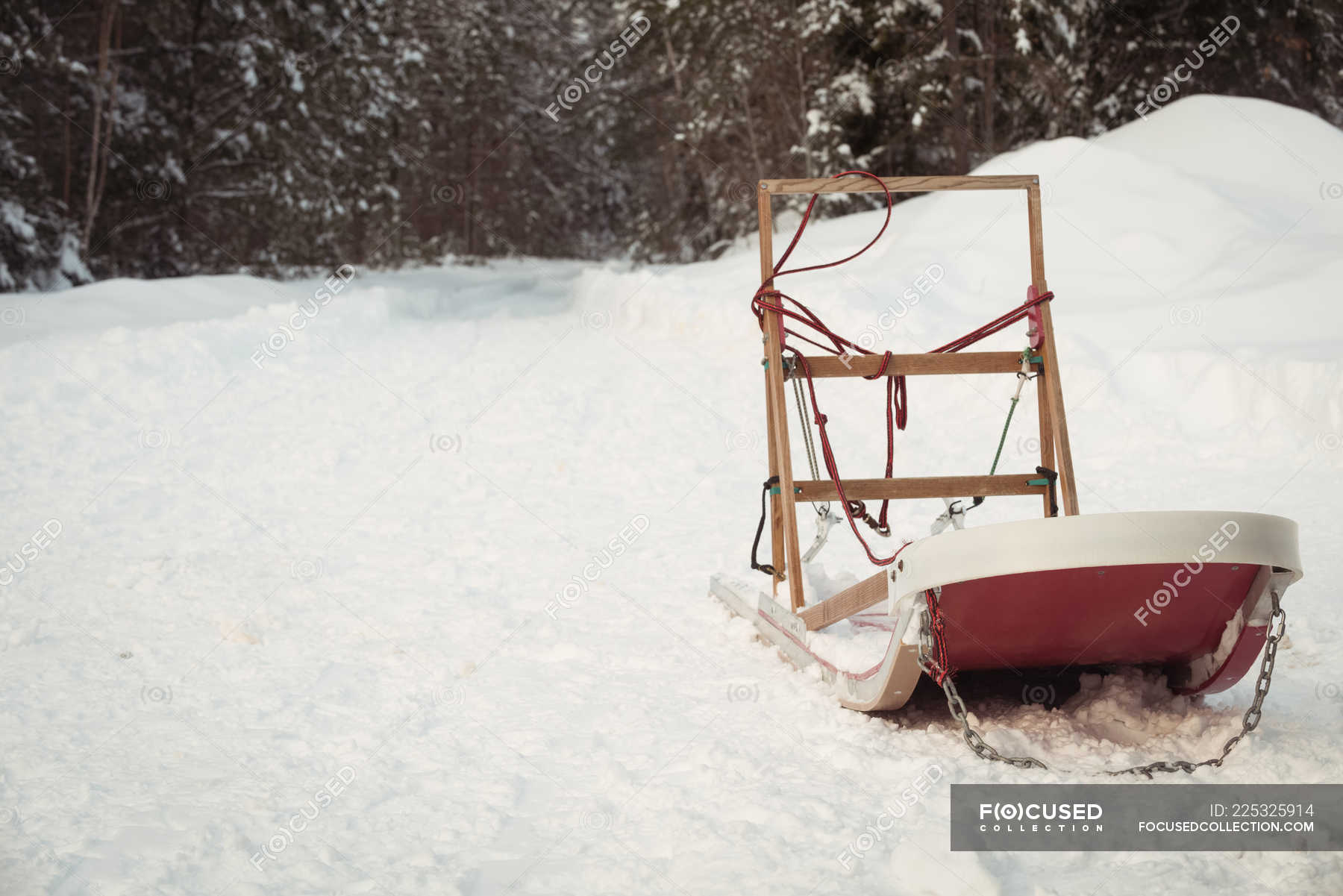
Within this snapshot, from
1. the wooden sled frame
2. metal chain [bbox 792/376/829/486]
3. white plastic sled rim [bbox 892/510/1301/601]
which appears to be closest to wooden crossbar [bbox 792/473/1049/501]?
the wooden sled frame

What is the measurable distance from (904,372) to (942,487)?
1.58 ft

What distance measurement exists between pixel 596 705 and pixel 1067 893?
1.88 metres

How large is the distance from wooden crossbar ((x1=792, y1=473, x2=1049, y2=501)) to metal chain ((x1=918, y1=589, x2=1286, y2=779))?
3.52 feet

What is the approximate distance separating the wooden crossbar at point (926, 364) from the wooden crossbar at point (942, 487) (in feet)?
1.38

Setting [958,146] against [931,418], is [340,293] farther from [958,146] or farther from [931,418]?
[958,146]

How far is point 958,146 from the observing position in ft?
51.2

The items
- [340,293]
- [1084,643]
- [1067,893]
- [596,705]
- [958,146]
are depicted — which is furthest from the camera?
[958,146]

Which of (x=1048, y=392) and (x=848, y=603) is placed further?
(x=1048, y=392)

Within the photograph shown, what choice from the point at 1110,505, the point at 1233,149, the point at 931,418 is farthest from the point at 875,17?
the point at 1110,505

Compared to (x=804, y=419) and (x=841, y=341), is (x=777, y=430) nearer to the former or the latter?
(x=804, y=419)

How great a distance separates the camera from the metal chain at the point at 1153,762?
111 inches

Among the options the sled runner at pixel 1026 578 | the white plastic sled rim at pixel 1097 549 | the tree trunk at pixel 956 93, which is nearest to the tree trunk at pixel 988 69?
the tree trunk at pixel 956 93

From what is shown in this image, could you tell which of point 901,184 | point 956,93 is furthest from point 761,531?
point 956,93

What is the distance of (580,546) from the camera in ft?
20.0
